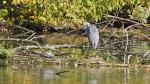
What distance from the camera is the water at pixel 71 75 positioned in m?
9.11

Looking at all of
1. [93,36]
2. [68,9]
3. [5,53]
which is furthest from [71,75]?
[68,9]

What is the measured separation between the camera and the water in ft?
29.9

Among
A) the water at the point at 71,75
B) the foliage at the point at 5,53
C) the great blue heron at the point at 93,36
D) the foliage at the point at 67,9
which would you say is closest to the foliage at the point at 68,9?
the foliage at the point at 67,9

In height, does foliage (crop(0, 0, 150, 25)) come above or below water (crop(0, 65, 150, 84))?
above

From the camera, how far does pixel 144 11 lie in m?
21.9

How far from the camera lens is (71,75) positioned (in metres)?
9.91

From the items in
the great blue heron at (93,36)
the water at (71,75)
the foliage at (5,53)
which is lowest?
the water at (71,75)

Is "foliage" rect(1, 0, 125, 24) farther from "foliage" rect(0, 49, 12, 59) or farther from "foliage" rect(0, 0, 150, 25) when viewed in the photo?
"foliage" rect(0, 49, 12, 59)

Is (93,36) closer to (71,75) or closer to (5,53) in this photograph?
(5,53)

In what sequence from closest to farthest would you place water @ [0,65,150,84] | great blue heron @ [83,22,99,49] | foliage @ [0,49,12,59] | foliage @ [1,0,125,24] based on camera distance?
1. water @ [0,65,150,84]
2. foliage @ [0,49,12,59]
3. great blue heron @ [83,22,99,49]
4. foliage @ [1,0,125,24]

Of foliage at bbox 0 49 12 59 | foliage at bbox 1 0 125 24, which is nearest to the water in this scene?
foliage at bbox 0 49 12 59

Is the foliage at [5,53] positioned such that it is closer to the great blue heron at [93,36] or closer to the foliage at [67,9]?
the great blue heron at [93,36]

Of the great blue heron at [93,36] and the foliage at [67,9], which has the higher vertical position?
the foliage at [67,9]

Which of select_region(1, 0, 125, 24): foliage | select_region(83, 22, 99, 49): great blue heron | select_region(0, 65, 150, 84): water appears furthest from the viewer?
select_region(1, 0, 125, 24): foliage
